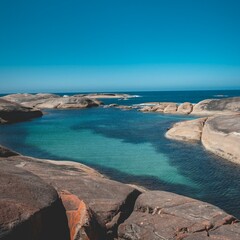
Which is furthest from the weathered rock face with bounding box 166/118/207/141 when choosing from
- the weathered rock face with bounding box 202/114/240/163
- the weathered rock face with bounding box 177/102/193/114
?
the weathered rock face with bounding box 177/102/193/114

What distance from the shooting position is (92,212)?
9.68m

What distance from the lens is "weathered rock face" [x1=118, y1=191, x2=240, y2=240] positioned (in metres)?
10.2

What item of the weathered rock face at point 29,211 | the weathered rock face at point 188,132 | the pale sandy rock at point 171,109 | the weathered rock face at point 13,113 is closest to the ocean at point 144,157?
the weathered rock face at point 188,132

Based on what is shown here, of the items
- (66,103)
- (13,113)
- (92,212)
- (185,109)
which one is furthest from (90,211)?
(66,103)

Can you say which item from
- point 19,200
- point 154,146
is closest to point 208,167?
point 154,146

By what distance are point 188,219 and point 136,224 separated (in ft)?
6.12

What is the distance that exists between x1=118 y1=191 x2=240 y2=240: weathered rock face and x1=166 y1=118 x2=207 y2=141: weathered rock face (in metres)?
22.9

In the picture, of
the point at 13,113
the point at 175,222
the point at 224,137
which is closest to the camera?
the point at 175,222

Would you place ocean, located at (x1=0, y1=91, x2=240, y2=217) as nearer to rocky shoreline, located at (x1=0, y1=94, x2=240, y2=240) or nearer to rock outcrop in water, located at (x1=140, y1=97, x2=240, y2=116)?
rocky shoreline, located at (x1=0, y1=94, x2=240, y2=240)

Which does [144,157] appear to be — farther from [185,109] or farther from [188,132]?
[185,109]

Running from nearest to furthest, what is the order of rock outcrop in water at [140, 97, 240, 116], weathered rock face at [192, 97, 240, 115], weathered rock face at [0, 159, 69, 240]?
weathered rock face at [0, 159, 69, 240] < weathered rock face at [192, 97, 240, 115] < rock outcrop in water at [140, 97, 240, 116]

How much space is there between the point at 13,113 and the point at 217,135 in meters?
40.5

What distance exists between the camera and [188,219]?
35.7 ft

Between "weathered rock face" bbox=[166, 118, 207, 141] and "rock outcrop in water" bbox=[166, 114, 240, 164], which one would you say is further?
"weathered rock face" bbox=[166, 118, 207, 141]
